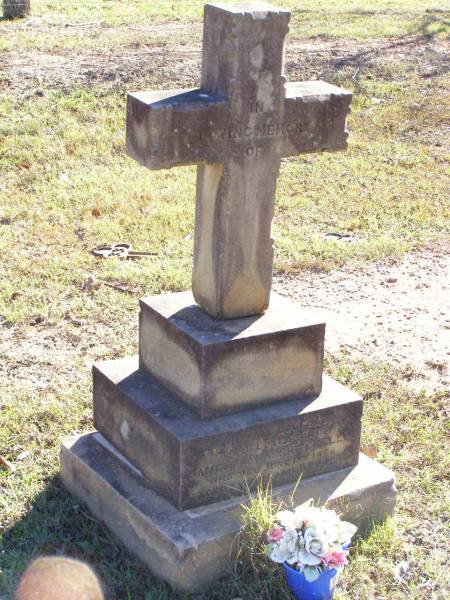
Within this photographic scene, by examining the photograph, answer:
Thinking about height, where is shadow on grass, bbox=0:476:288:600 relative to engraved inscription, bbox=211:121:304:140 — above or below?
Answer: below

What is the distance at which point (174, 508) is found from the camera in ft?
13.0

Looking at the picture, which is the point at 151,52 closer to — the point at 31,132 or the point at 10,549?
the point at 31,132

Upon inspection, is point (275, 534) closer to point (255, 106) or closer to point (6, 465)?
point (6, 465)

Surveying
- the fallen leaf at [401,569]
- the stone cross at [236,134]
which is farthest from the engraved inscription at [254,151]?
the fallen leaf at [401,569]

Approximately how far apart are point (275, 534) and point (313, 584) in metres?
0.23

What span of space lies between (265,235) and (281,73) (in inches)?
25.9

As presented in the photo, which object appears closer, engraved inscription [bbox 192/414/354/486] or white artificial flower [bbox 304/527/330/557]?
white artificial flower [bbox 304/527/330/557]

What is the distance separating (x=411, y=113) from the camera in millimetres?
10562

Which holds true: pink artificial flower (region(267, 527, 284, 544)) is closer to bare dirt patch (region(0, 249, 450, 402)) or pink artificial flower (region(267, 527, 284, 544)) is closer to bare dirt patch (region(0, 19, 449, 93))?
bare dirt patch (region(0, 249, 450, 402))

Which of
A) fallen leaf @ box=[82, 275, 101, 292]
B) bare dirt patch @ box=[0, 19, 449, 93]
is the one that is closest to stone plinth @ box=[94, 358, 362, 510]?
fallen leaf @ box=[82, 275, 101, 292]

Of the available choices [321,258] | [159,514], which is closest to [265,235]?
[159,514]

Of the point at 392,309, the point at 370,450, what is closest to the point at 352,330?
the point at 392,309

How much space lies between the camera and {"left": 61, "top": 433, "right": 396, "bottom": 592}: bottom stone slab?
3.80 metres

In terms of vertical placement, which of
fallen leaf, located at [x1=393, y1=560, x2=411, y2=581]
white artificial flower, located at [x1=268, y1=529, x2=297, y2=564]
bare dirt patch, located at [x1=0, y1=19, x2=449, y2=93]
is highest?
bare dirt patch, located at [x1=0, y1=19, x2=449, y2=93]
